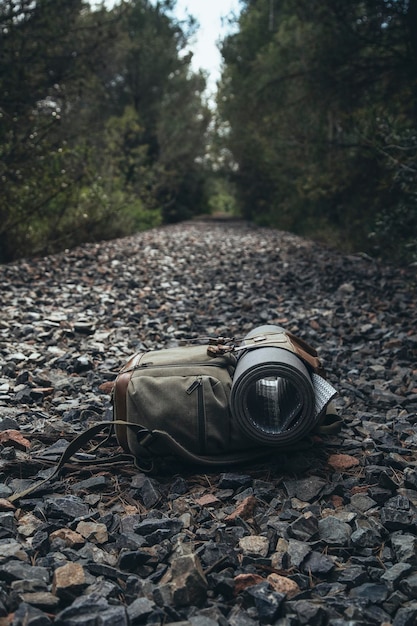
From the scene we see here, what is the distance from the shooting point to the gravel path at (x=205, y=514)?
185 centimetres

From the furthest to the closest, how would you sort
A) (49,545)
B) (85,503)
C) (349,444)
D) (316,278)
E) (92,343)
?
(316,278) → (92,343) → (349,444) → (85,503) → (49,545)

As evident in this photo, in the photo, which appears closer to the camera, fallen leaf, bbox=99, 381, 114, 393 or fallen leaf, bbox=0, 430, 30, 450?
fallen leaf, bbox=0, 430, 30, 450

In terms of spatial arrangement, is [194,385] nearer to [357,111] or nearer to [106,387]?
[106,387]

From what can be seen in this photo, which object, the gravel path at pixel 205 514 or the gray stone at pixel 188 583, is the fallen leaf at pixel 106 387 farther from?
the gray stone at pixel 188 583

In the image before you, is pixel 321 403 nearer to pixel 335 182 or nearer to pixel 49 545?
pixel 49 545

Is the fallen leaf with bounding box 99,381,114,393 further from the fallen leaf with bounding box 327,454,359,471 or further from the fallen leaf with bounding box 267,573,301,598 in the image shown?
the fallen leaf with bounding box 267,573,301,598

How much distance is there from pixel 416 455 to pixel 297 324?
9.63 ft

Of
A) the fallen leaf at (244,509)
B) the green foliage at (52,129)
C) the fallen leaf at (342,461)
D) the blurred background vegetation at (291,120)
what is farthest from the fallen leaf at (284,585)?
the green foliage at (52,129)

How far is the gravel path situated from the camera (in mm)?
1847

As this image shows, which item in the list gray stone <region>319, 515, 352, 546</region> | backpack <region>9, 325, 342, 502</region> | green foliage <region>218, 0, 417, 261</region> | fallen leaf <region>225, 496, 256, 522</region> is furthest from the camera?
green foliage <region>218, 0, 417, 261</region>

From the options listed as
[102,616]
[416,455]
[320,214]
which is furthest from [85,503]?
[320,214]

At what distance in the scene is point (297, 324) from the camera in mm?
5867

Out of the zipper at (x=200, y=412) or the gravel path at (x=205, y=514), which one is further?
the zipper at (x=200, y=412)

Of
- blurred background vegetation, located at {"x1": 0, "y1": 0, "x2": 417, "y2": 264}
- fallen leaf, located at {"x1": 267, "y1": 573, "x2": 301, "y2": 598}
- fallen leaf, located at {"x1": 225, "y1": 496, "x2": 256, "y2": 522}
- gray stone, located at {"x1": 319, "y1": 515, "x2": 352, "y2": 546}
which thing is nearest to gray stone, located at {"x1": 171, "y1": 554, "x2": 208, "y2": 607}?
fallen leaf, located at {"x1": 267, "y1": 573, "x2": 301, "y2": 598}
